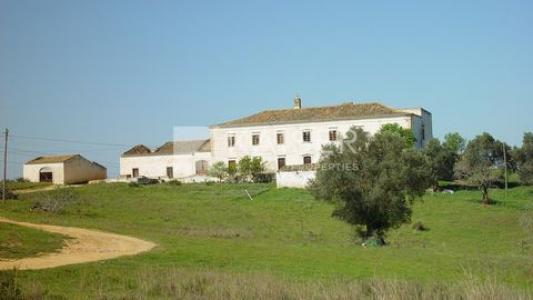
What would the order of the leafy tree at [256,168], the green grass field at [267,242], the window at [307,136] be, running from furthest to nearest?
1. the window at [307,136]
2. the leafy tree at [256,168]
3. the green grass field at [267,242]

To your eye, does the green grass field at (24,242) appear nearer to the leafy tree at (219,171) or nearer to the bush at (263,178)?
the leafy tree at (219,171)

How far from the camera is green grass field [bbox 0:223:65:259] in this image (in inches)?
902

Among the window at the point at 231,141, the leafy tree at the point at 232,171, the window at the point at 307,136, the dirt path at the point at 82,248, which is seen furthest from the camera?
the window at the point at 231,141

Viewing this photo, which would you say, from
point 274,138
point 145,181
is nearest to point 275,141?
point 274,138

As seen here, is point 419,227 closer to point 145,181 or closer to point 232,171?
point 232,171

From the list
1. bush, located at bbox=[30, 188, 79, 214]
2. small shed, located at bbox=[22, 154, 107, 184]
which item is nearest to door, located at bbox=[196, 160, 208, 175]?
small shed, located at bbox=[22, 154, 107, 184]

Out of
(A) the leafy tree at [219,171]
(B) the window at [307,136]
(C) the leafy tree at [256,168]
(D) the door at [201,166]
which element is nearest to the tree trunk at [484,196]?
(B) the window at [307,136]

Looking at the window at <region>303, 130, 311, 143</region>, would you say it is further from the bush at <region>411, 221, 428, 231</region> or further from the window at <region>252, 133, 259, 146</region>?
the bush at <region>411, 221, 428, 231</region>

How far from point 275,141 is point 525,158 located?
26859mm

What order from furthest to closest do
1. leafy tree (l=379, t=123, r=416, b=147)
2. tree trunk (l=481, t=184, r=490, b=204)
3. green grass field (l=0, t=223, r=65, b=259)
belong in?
leafy tree (l=379, t=123, r=416, b=147) → tree trunk (l=481, t=184, r=490, b=204) → green grass field (l=0, t=223, r=65, b=259)

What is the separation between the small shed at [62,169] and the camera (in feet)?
237

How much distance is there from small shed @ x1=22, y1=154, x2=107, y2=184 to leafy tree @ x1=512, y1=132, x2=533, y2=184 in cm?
4655

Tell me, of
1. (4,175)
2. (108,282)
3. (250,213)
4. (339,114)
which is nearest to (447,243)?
(250,213)

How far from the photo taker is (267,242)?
30156mm
